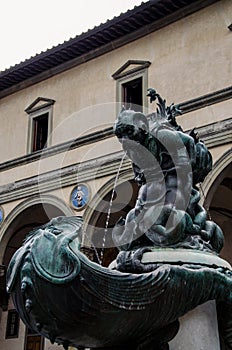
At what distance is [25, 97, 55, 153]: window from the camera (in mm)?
17016

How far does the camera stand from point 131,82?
1527cm

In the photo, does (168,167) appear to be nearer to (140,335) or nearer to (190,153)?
(190,153)

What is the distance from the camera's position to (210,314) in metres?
3.69

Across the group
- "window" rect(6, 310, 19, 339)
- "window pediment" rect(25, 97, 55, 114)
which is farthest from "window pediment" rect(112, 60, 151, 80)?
"window" rect(6, 310, 19, 339)

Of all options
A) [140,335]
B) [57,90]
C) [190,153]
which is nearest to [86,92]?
[57,90]

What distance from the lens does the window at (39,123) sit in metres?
17.0

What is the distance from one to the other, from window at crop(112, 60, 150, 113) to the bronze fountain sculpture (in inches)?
417

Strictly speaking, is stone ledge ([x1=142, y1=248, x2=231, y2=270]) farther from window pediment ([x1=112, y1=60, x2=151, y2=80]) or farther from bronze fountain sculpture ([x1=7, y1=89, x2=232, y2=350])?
window pediment ([x1=112, y1=60, x2=151, y2=80])

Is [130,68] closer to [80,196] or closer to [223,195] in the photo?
[80,196]

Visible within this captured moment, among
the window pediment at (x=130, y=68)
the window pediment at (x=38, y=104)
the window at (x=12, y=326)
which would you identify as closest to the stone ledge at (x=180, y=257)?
the window pediment at (x=130, y=68)

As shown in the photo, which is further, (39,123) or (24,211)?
(39,123)

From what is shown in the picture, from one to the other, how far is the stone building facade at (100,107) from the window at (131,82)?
3cm

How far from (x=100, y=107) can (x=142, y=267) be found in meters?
12.0

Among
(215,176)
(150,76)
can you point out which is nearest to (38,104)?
(150,76)
